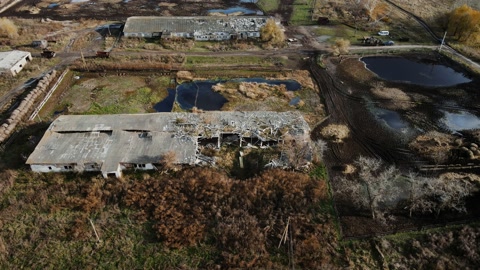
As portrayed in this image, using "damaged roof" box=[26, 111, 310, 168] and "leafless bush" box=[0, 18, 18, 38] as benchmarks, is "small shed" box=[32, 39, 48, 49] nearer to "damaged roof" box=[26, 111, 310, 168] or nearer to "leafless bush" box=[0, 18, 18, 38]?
"leafless bush" box=[0, 18, 18, 38]

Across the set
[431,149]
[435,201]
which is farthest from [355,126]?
[435,201]

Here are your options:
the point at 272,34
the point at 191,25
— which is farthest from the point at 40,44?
the point at 272,34

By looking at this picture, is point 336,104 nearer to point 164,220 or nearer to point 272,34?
point 272,34

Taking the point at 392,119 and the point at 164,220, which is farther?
the point at 392,119

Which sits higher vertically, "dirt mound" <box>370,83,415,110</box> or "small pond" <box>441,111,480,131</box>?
"dirt mound" <box>370,83,415,110</box>

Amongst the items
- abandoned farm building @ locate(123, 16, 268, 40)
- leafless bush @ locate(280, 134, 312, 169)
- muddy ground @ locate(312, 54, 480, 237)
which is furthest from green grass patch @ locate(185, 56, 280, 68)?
leafless bush @ locate(280, 134, 312, 169)

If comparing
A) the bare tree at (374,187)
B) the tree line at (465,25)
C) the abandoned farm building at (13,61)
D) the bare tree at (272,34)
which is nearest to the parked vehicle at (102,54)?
the abandoned farm building at (13,61)

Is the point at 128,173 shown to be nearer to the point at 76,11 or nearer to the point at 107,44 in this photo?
the point at 107,44
